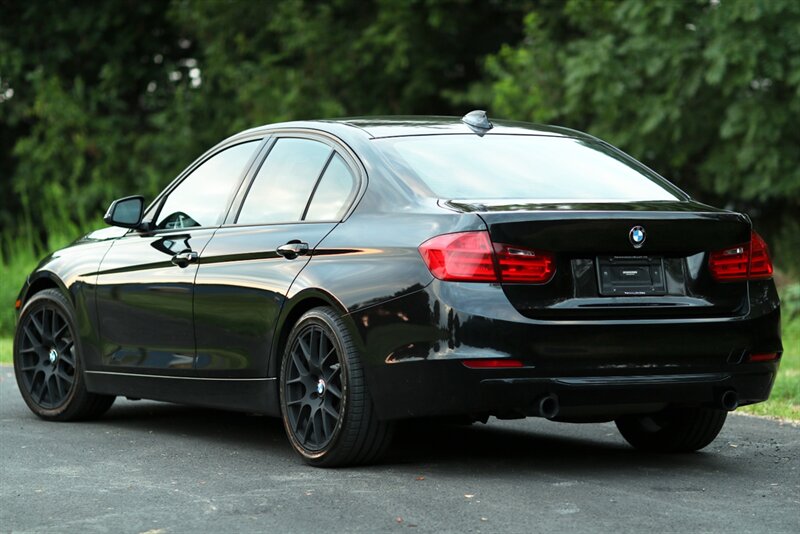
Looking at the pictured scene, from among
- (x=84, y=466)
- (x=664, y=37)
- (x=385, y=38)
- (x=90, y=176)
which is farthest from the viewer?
(x=90, y=176)

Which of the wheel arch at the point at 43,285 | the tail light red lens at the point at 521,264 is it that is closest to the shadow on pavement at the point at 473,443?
the wheel arch at the point at 43,285

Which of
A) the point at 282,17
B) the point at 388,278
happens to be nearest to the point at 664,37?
the point at 282,17

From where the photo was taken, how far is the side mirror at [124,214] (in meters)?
7.88

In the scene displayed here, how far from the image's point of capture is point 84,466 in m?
6.62

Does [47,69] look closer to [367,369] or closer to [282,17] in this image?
[282,17]

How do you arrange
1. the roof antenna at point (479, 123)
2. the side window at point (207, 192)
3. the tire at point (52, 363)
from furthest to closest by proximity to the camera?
the tire at point (52, 363), the side window at point (207, 192), the roof antenna at point (479, 123)

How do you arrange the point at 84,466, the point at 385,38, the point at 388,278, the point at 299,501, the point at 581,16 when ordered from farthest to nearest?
the point at 385,38 < the point at 581,16 < the point at 84,466 < the point at 388,278 < the point at 299,501

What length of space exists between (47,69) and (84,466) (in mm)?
22440

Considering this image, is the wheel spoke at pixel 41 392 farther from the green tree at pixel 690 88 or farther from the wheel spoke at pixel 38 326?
the green tree at pixel 690 88

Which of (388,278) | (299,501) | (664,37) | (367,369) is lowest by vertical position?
(299,501)

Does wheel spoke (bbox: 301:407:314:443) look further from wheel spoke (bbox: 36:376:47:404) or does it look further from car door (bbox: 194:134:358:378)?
wheel spoke (bbox: 36:376:47:404)

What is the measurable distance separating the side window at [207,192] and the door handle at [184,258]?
7.4 inches

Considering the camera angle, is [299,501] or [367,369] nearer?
[299,501]

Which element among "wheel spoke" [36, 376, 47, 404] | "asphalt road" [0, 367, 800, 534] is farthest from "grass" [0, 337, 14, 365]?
"asphalt road" [0, 367, 800, 534]
